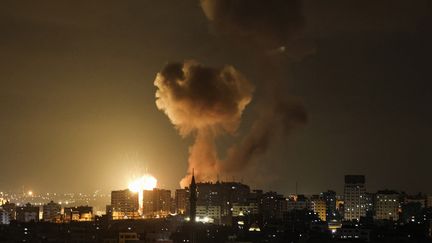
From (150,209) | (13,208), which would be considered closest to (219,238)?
(150,209)

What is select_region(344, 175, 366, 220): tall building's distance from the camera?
71750 mm

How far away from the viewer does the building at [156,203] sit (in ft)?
225

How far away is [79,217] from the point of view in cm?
6094

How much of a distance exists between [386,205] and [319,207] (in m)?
5.55

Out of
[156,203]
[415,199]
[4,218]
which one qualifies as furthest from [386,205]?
[4,218]

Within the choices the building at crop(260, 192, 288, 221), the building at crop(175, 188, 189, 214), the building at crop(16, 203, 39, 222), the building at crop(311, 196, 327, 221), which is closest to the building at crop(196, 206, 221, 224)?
the building at crop(175, 188, 189, 214)

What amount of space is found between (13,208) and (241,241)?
34161mm

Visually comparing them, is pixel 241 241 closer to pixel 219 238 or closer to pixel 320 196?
pixel 219 238

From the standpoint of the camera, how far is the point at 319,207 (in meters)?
73.0

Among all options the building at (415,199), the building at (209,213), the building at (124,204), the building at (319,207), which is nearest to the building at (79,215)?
the building at (124,204)

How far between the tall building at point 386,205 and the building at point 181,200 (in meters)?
15.4

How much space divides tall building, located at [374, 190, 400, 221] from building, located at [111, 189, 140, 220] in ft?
64.1

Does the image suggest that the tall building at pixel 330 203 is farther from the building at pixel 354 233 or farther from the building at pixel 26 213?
the building at pixel 26 213

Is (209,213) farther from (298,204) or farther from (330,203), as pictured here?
(330,203)
